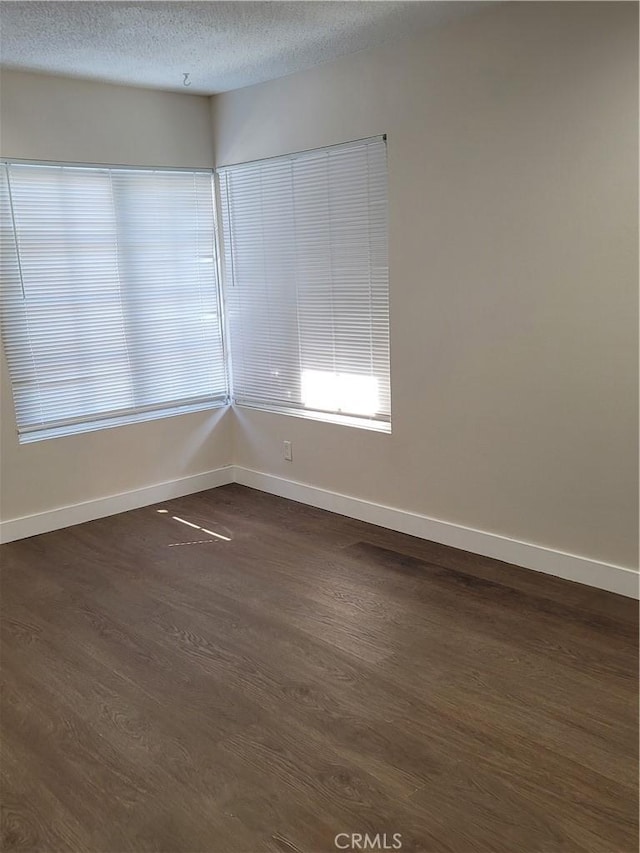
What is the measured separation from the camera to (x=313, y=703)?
2.46m

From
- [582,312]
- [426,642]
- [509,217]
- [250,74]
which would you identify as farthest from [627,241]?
[250,74]

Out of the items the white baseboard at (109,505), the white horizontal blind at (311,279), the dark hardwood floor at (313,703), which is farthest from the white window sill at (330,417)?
the dark hardwood floor at (313,703)

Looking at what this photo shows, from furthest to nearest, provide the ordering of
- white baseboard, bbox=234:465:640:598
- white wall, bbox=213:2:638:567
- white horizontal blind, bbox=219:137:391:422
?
white horizontal blind, bbox=219:137:391:422 → white baseboard, bbox=234:465:640:598 → white wall, bbox=213:2:638:567

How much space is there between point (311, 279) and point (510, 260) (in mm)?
1313

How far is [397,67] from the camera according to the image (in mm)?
3451

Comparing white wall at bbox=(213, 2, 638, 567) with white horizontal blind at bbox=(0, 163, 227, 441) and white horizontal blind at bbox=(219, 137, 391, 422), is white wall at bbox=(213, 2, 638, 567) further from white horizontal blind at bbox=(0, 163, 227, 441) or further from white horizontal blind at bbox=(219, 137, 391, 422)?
white horizontal blind at bbox=(0, 163, 227, 441)

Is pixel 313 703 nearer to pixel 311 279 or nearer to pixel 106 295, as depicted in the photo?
pixel 311 279

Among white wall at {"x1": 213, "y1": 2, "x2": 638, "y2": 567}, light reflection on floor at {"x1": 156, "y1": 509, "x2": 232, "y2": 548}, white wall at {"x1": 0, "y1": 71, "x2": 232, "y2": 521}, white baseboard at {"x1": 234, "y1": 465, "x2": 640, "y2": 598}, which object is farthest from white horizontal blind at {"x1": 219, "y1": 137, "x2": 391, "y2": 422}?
light reflection on floor at {"x1": 156, "y1": 509, "x2": 232, "y2": 548}

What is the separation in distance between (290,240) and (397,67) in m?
1.13

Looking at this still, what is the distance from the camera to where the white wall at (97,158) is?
3824mm

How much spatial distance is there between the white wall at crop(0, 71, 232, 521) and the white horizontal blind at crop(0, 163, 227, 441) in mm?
86

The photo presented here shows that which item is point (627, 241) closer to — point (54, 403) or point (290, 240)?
point (290, 240)

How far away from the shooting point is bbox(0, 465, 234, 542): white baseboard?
4.05 m

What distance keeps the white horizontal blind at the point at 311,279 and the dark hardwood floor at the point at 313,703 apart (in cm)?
103
